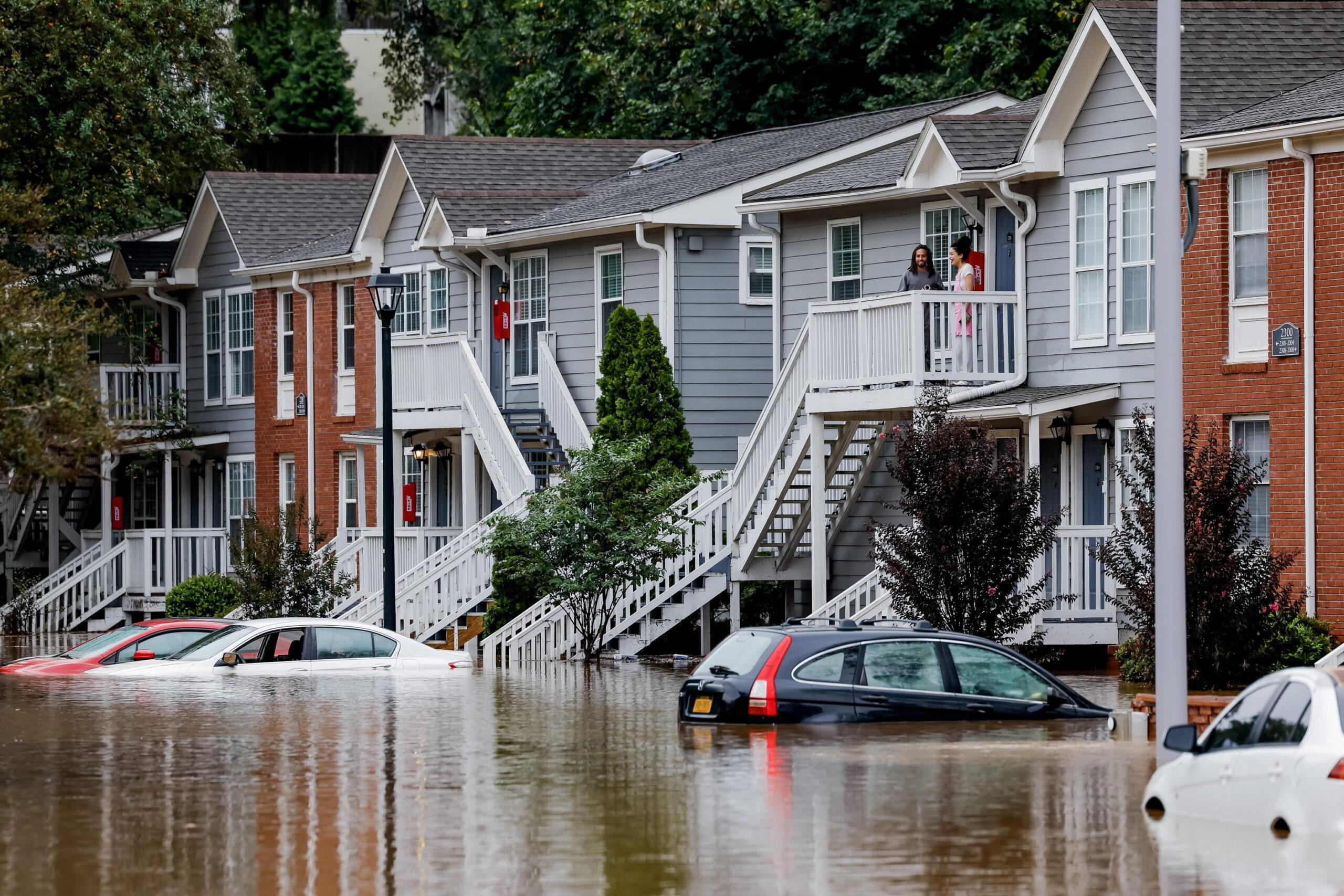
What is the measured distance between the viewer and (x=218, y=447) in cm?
4769

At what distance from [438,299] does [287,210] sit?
7.16 m

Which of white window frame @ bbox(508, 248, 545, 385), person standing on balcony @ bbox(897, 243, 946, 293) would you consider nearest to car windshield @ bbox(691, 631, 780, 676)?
person standing on balcony @ bbox(897, 243, 946, 293)

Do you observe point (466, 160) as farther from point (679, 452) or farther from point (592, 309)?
point (679, 452)

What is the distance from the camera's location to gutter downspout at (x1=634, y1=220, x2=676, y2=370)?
1404 inches

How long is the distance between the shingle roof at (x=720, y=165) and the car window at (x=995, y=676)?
1627cm

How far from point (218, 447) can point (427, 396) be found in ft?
33.7

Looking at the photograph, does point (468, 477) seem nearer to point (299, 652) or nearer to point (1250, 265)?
point (299, 652)

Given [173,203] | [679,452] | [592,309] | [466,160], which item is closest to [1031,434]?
[679,452]

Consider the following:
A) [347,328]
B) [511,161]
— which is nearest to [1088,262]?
[511,161]

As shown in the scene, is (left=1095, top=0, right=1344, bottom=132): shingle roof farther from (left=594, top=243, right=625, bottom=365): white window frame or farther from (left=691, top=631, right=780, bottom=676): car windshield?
(left=594, top=243, right=625, bottom=365): white window frame

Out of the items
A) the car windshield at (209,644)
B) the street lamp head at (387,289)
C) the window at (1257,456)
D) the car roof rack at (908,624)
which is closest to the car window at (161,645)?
the car windshield at (209,644)

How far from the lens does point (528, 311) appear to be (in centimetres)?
3944

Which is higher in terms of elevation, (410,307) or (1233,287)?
(410,307)

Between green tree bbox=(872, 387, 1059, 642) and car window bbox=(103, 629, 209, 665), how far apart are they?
9.31m
